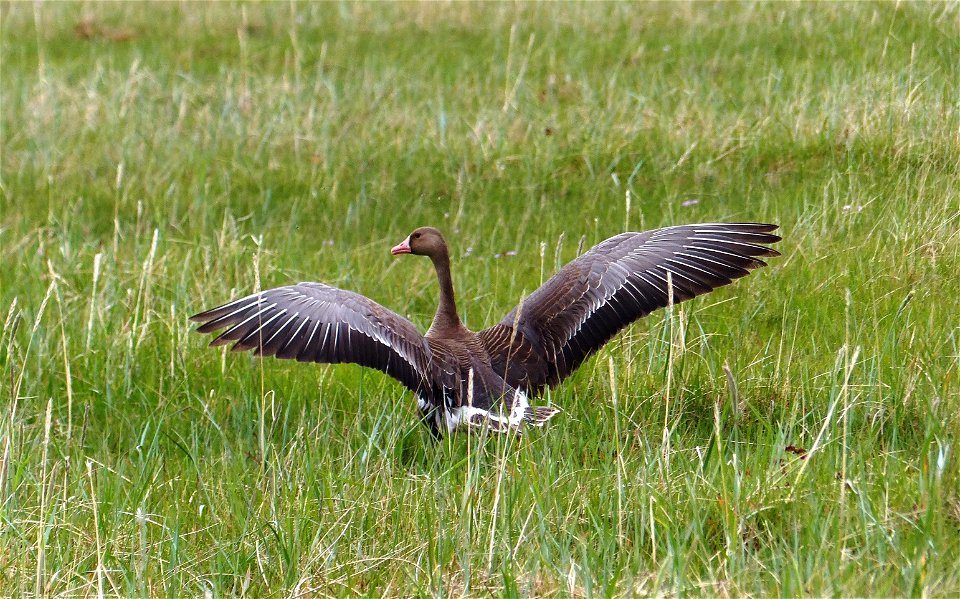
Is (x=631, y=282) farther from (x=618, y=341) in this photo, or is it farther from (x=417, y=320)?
(x=417, y=320)

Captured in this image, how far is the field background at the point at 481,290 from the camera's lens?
3.38 m

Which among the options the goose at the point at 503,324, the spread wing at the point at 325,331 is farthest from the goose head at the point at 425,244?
the spread wing at the point at 325,331

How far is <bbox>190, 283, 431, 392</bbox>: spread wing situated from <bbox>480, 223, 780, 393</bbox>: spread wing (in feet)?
1.41

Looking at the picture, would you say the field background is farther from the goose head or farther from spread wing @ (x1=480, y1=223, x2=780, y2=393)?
the goose head

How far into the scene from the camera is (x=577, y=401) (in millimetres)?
4488

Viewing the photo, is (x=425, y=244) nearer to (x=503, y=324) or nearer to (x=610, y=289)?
(x=503, y=324)

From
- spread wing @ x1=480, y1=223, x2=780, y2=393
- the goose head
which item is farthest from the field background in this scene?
the goose head

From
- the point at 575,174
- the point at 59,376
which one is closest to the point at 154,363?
the point at 59,376

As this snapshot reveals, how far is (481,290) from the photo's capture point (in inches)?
231

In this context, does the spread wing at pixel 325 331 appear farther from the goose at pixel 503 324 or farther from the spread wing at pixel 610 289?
the spread wing at pixel 610 289

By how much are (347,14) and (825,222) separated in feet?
20.2

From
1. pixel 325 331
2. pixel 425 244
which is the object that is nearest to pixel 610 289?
pixel 425 244

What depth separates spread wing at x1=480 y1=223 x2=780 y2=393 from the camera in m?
4.69

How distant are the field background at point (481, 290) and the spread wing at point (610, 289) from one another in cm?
15
